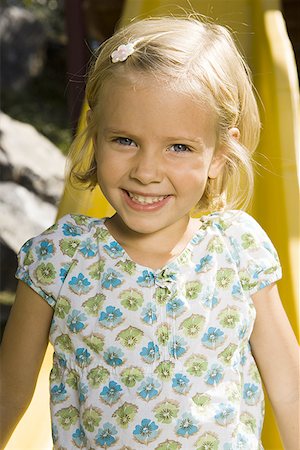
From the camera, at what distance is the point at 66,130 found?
8.45 metres

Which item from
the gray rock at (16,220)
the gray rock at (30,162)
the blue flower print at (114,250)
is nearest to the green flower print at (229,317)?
the blue flower print at (114,250)

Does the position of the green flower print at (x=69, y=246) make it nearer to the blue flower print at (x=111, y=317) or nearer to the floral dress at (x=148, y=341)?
the floral dress at (x=148, y=341)

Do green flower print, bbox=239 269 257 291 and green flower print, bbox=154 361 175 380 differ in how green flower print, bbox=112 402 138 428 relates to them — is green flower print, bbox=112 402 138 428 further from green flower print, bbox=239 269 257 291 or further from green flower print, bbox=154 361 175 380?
green flower print, bbox=239 269 257 291

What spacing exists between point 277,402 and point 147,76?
0.72 m

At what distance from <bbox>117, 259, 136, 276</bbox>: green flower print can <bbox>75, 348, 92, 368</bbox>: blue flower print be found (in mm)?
172

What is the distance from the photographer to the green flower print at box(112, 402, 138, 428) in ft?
5.67

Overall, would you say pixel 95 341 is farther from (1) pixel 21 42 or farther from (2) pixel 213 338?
(1) pixel 21 42

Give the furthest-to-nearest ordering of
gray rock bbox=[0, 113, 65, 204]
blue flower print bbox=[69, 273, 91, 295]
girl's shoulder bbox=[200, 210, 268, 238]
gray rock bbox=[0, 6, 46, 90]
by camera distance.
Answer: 1. gray rock bbox=[0, 6, 46, 90]
2. gray rock bbox=[0, 113, 65, 204]
3. girl's shoulder bbox=[200, 210, 268, 238]
4. blue flower print bbox=[69, 273, 91, 295]

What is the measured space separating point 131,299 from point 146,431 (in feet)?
0.82

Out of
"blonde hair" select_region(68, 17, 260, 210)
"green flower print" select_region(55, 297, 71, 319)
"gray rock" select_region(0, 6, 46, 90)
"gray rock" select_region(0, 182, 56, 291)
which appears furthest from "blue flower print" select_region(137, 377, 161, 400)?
"gray rock" select_region(0, 6, 46, 90)

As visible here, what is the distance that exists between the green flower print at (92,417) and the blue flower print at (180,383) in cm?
15

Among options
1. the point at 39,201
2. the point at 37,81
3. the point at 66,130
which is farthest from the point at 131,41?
the point at 37,81

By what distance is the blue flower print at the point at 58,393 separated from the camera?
1.81 m

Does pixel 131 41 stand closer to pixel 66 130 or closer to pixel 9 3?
pixel 66 130
